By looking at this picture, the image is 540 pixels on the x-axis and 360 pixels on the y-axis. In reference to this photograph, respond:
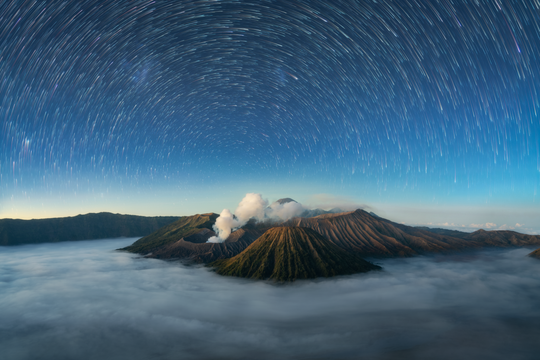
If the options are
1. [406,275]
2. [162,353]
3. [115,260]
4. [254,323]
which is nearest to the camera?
[162,353]

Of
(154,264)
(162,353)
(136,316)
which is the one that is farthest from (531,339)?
(154,264)

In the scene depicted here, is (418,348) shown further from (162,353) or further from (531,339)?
(162,353)

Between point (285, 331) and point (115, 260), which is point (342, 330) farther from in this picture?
point (115, 260)

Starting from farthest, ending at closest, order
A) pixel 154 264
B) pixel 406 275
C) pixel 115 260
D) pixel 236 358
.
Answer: pixel 115 260, pixel 154 264, pixel 406 275, pixel 236 358

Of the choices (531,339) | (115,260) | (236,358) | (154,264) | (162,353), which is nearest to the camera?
(236,358)

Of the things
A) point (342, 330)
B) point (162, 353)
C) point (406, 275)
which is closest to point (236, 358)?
point (162, 353)

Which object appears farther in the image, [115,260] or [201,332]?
[115,260]
